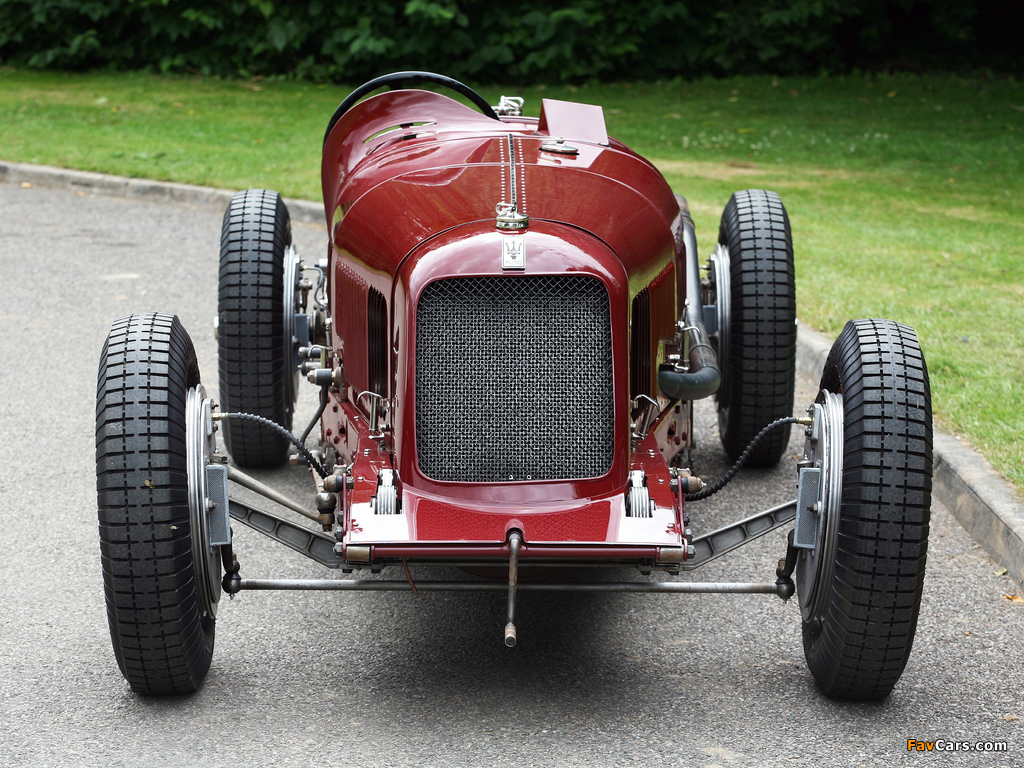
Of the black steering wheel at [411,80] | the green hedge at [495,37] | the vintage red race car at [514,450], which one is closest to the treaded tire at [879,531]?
the vintage red race car at [514,450]

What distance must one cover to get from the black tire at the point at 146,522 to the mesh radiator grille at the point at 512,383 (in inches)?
25.3

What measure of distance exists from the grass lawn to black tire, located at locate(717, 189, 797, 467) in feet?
2.77

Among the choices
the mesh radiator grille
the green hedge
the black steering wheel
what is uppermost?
the black steering wheel

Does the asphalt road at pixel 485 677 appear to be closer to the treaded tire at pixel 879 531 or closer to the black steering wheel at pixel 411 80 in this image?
the treaded tire at pixel 879 531

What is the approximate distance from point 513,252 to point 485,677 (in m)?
1.18

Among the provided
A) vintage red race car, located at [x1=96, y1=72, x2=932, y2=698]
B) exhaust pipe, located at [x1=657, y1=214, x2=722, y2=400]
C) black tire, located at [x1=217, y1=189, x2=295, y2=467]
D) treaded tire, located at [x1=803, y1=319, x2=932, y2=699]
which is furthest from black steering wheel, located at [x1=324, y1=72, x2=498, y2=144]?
treaded tire, located at [x1=803, y1=319, x2=932, y2=699]

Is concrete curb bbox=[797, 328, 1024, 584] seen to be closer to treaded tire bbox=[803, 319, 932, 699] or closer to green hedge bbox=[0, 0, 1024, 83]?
treaded tire bbox=[803, 319, 932, 699]

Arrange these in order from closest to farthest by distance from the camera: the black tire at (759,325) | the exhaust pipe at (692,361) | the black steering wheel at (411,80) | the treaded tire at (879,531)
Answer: the treaded tire at (879,531)
the exhaust pipe at (692,361)
the black steering wheel at (411,80)
the black tire at (759,325)

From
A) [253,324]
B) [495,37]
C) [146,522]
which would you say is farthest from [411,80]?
[495,37]

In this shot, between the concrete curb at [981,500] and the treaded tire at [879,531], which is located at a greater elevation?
the treaded tire at [879,531]

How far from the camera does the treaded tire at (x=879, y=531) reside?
3037 mm

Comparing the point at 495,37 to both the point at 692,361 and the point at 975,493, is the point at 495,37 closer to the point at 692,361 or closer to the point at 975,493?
the point at 975,493

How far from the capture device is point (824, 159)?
1176 cm

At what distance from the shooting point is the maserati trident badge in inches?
123
